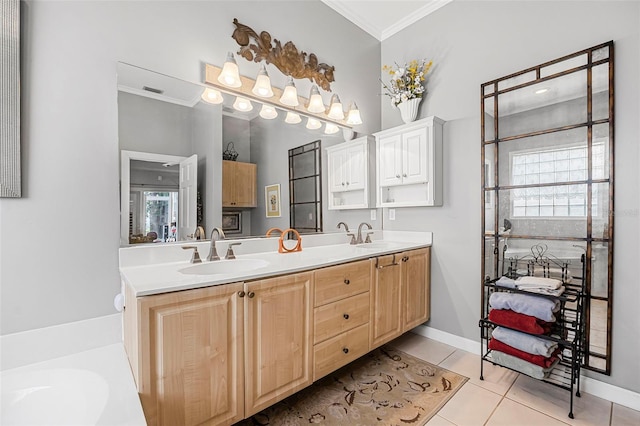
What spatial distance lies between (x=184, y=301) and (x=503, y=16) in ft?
9.53

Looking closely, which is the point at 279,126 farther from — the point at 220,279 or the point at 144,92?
the point at 220,279

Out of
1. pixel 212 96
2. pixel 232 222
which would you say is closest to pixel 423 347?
pixel 232 222

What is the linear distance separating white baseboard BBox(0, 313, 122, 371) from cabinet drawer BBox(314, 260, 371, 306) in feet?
3.53

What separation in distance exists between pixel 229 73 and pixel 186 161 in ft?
2.14

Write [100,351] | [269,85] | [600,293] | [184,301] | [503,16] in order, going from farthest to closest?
[503,16] < [269,85] < [600,293] < [100,351] < [184,301]

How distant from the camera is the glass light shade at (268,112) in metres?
2.12

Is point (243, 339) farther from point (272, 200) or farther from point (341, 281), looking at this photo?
point (272, 200)

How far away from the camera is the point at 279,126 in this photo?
2.22 metres

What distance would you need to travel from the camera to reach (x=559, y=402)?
1747 millimetres

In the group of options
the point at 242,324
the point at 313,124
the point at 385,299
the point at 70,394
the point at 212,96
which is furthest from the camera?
the point at 313,124

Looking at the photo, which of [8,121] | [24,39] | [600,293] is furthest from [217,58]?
[600,293]

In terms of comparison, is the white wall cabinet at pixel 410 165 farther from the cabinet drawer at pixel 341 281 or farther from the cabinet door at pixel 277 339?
the cabinet door at pixel 277 339

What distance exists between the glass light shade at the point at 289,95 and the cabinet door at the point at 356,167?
74 cm

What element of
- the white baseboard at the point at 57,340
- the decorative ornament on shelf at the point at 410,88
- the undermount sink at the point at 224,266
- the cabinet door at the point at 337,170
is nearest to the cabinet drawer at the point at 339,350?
the undermount sink at the point at 224,266
